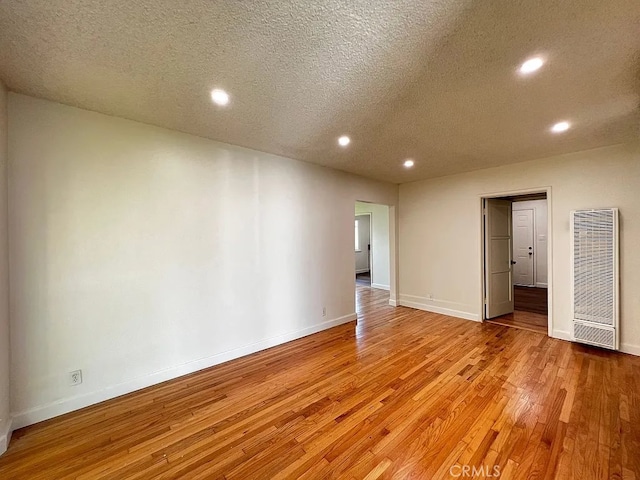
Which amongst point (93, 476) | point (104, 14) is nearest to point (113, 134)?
point (104, 14)

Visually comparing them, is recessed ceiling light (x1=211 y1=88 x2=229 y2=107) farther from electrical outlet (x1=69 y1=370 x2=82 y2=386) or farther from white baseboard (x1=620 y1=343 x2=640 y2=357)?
white baseboard (x1=620 y1=343 x2=640 y2=357)

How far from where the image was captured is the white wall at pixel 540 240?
7.16 metres

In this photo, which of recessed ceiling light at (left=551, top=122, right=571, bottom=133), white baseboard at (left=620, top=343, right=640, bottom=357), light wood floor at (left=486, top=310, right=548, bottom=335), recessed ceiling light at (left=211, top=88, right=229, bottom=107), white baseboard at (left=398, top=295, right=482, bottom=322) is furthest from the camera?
white baseboard at (left=398, top=295, right=482, bottom=322)

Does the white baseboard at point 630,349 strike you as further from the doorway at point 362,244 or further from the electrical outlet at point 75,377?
the doorway at point 362,244

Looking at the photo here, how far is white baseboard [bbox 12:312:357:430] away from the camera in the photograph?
2021mm

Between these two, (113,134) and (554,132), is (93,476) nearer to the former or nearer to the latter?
(113,134)

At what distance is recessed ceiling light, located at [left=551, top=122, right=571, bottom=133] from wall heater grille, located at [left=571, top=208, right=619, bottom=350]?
1181mm

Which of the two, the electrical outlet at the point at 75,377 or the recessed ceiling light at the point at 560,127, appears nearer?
the electrical outlet at the point at 75,377

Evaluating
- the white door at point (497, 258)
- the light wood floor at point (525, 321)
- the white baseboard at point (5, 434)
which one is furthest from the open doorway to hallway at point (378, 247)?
the white baseboard at point (5, 434)

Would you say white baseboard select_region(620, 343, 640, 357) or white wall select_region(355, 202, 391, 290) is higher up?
white wall select_region(355, 202, 391, 290)

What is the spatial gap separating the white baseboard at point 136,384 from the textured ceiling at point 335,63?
237cm

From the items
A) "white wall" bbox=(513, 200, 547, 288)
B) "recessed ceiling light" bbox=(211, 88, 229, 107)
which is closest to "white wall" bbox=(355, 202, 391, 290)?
"white wall" bbox=(513, 200, 547, 288)

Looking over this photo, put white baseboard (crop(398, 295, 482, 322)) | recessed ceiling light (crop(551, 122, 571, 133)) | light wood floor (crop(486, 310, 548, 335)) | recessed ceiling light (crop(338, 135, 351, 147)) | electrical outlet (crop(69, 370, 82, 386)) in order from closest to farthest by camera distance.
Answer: electrical outlet (crop(69, 370, 82, 386)) < recessed ceiling light (crop(551, 122, 571, 133)) < recessed ceiling light (crop(338, 135, 351, 147)) < light wood floor (crop(486, 310, 548, 335)) < white baseboard (crop(398, 295, 482, 322))

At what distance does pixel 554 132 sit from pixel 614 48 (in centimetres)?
145
